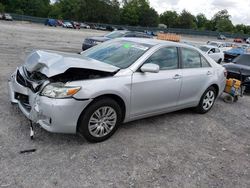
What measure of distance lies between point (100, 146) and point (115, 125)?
0.43 m

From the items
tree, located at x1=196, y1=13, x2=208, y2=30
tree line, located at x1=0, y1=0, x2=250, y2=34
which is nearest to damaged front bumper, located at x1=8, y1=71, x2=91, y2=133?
tree line, located at x1=0, y1=0, x2=250, y2=34

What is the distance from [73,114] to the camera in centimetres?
375

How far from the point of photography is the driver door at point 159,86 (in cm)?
442

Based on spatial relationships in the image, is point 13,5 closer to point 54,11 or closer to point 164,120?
point 54,11

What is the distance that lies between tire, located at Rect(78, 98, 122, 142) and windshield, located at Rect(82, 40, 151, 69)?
735 millimetres

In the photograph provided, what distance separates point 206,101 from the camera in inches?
238

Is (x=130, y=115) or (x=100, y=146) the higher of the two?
(x=130, y=115)

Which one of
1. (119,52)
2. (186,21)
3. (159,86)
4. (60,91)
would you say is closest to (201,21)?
(186,21)

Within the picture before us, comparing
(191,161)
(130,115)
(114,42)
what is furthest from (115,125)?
(114,42)

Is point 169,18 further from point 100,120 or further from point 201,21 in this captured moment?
point 100,120

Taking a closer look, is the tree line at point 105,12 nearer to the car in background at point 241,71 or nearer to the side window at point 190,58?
the car in background at point 241,71

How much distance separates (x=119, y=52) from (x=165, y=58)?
85 centimetres

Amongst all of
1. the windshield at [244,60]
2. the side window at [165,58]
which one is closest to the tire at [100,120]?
the side window at [165,58]

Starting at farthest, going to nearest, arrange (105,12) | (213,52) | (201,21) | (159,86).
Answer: (201,21) < (105,12) < (213,52) < (159,86)
